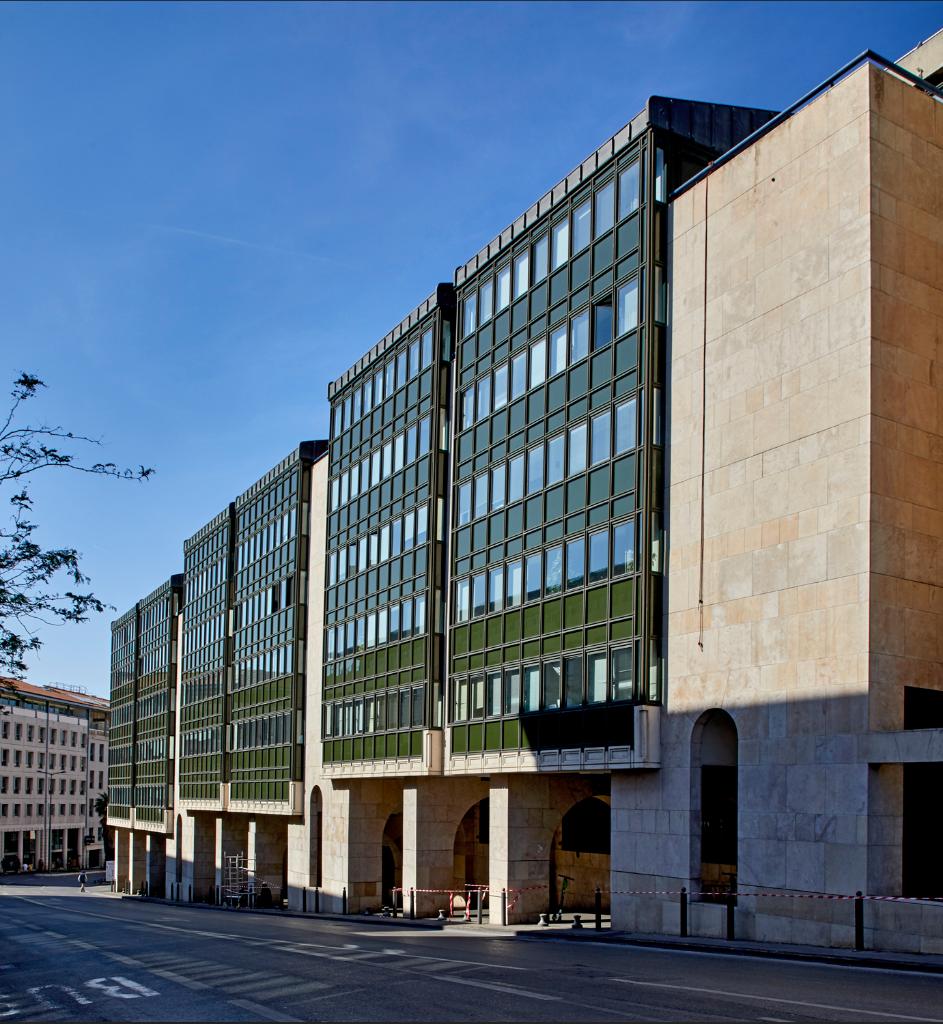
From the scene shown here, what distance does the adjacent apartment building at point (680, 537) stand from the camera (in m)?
24.5

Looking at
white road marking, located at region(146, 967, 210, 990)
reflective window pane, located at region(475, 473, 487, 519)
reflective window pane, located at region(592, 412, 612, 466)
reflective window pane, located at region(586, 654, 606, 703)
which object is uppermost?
reflective window pane, located at region(592, 412, 612, 466)

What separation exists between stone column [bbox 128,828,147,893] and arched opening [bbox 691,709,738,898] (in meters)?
69.9

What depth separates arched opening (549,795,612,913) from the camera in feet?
144

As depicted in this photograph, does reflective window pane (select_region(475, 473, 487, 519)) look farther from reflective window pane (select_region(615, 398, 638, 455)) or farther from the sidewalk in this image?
the sidewalk

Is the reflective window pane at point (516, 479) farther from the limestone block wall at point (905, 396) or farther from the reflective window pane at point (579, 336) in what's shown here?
the limestone block wall at point (905, 396)

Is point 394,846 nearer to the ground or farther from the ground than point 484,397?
nearer to the ground

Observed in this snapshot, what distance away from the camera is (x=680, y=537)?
29.5 metres

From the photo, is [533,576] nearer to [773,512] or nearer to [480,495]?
[480,495]

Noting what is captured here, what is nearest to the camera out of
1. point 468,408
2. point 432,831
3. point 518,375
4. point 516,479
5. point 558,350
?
point 558,350

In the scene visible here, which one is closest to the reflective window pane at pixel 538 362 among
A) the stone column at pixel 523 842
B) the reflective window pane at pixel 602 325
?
the reflective window pane at pixel 602 325

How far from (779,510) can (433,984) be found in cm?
1234

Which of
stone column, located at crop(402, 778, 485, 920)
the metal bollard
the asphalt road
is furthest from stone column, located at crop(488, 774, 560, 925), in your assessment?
the metal bollard

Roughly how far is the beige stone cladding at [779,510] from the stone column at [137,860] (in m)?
68.7

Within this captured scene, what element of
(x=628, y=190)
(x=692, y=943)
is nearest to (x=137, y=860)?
(x=628, y=190)
